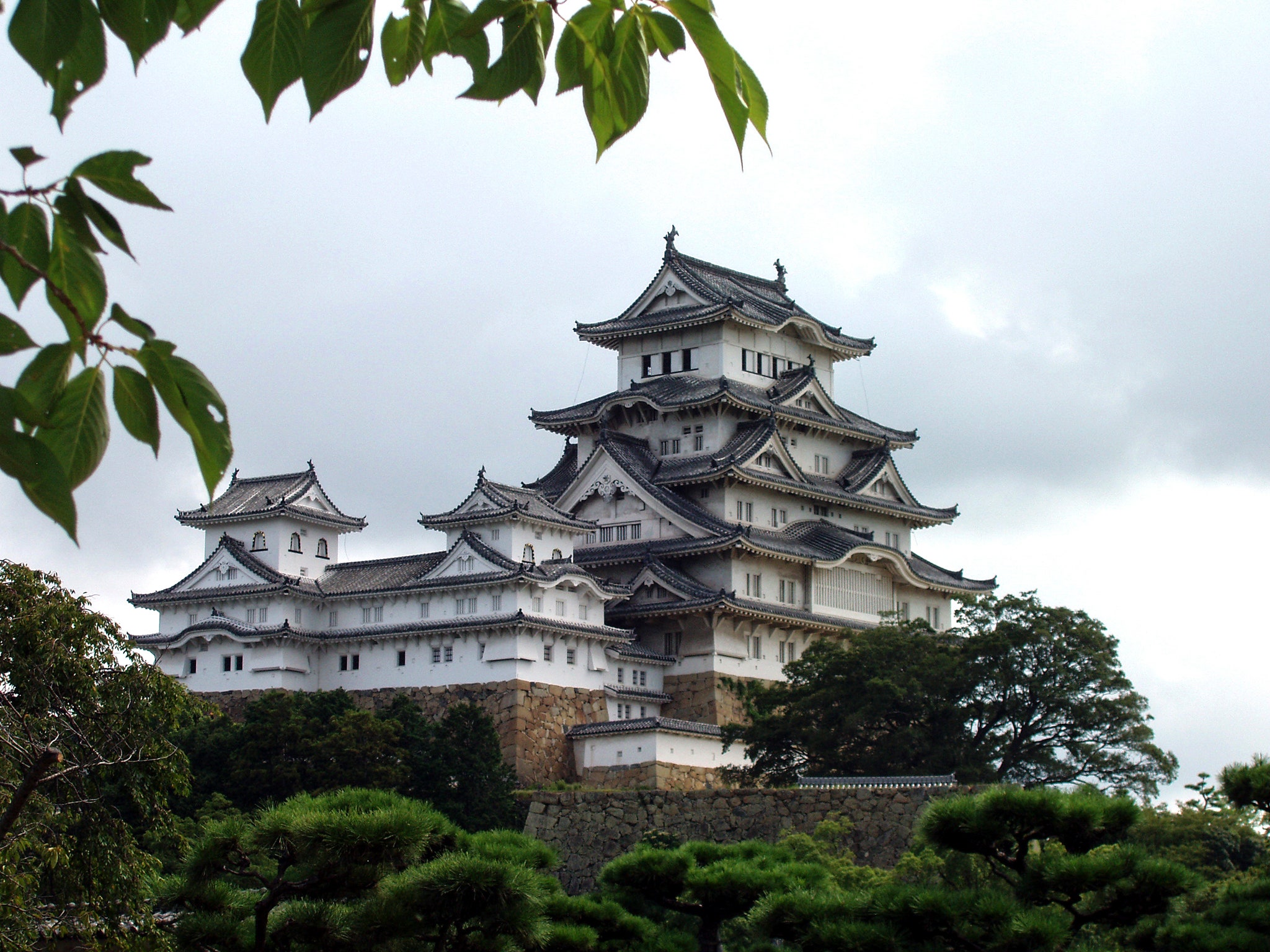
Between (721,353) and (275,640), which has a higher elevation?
(721,353)

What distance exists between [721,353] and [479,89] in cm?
4847

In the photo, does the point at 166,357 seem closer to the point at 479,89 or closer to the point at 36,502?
the point at 36,502

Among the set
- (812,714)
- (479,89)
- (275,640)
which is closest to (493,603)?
(275,640)

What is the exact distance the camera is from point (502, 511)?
43.2 meters

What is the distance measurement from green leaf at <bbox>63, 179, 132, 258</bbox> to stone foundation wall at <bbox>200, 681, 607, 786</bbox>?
38.1 metres

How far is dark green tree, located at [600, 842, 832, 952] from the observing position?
68.5 ft

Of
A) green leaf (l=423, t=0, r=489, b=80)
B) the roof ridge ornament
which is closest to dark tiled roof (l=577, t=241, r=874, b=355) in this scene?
the roof ridge ornament

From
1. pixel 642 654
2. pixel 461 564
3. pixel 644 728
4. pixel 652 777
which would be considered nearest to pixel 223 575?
pixel 461 564

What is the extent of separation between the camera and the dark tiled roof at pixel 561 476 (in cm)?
5206

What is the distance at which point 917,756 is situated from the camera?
38.3 m

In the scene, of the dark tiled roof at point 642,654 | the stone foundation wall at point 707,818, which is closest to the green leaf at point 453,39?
Answer: the stone foundation wall at point 707,818

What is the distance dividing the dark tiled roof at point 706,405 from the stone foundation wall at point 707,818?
18.2 m

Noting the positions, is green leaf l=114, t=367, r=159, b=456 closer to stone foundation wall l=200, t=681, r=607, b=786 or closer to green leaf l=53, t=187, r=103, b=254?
green leaf l=53, t=187, r=103, b=254

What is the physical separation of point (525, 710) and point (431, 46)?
3859cm
